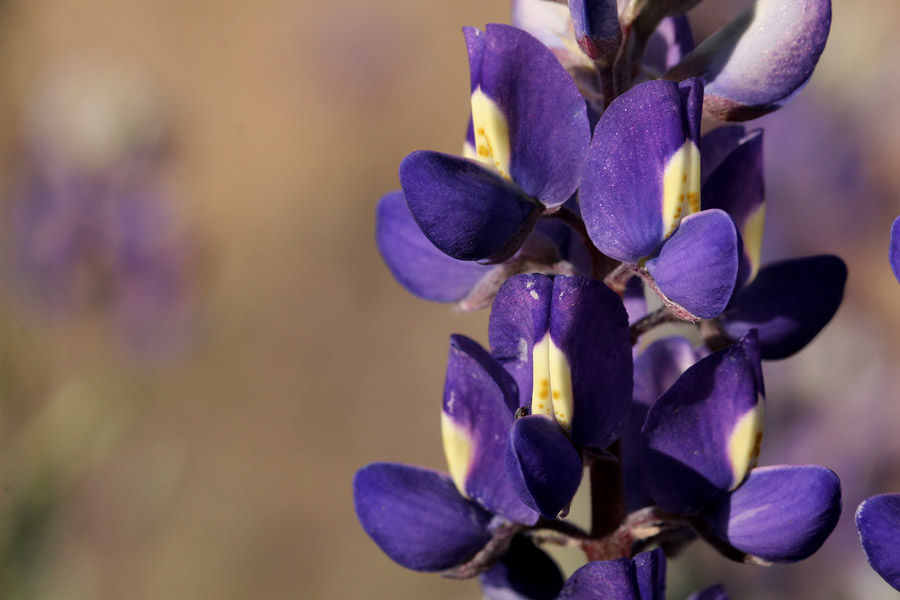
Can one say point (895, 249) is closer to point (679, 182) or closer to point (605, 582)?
point (679, 182)

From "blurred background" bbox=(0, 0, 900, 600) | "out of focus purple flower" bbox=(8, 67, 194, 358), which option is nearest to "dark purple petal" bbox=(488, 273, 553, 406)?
"blurred background" bbox=(0, 0, 900, 600)

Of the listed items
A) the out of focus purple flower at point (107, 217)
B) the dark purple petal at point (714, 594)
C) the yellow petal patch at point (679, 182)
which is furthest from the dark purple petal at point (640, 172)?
the out of focus purple flower at point (107, 217)

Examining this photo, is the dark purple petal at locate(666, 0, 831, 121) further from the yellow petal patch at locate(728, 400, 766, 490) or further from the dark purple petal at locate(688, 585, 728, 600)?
the dark purple petal at locate(688, 585, 728, 600)

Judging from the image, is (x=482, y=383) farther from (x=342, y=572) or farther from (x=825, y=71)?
(x=342, y=572)

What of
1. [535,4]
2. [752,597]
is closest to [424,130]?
[752,597]

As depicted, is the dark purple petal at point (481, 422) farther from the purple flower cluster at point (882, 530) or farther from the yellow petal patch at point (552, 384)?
the purple flower cluster at point (882, 530)
